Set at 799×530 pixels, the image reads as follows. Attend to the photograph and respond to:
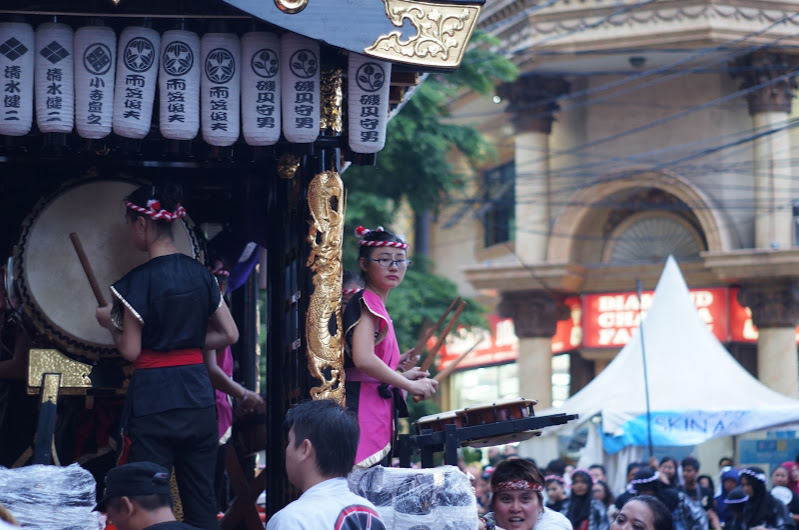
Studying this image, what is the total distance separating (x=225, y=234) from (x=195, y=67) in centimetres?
277

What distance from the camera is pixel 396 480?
5492 millimetres

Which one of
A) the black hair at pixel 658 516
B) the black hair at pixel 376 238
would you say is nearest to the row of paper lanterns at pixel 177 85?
the black hair at pixel 376 238

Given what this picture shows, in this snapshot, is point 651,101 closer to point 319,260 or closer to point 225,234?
point 225,234

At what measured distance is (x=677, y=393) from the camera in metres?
15.7

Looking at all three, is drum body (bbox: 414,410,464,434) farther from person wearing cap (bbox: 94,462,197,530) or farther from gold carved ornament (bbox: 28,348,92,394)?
person wearing cap (bbox: 94,462,197,530)

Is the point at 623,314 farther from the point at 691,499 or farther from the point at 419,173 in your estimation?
the point at 691,499

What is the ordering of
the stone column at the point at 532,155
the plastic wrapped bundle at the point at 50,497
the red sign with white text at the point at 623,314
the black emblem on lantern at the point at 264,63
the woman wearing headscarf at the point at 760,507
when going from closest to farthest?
the plastic wrapped bundle at the point at 50,497 → the black emblem on lantern at the point at 264,63 → the woman wearing headscarf at the point at 760,507 → the red sign with white text at the point at 623,314 → the stone column at the point at 532,155

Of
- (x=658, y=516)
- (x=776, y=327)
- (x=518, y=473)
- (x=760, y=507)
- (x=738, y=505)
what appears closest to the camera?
(x=658, y=516)

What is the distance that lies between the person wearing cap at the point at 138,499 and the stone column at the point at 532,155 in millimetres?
20598

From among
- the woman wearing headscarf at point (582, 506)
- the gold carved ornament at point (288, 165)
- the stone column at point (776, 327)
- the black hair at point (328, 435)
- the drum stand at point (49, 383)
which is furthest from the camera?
the stone column at point (776, 327)

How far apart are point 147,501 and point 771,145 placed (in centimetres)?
2052

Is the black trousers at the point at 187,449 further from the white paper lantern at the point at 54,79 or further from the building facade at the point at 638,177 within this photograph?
the building facade at the point at 638,177

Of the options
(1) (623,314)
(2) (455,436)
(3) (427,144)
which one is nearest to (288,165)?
(2) (455,436)

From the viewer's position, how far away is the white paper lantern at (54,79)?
640 centimetres
